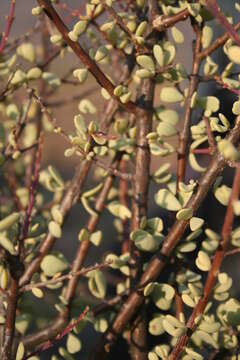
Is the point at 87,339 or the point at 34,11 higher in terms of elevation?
the point at 34,11

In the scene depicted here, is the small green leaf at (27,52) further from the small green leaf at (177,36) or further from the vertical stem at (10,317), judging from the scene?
the vertical stem at (10,317)

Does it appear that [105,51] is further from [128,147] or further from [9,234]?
[9,234]

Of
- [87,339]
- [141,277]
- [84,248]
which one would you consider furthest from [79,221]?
[141,277]

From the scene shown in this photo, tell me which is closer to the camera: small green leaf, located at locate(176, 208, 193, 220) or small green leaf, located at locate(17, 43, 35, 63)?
small green leaf, located at locate(176, 208, 193, 220)

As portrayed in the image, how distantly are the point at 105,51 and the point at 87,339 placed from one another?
27.2 inches

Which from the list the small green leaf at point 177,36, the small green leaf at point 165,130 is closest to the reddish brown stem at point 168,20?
the small green leaf at point 177,36

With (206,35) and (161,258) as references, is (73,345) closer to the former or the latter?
(161,258)

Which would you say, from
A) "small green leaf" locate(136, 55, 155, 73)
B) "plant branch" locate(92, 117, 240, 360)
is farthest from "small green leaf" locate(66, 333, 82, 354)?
"small green leaf" locate(136, 55, 155, 73)

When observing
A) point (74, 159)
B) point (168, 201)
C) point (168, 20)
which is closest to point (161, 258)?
point (168, 201)

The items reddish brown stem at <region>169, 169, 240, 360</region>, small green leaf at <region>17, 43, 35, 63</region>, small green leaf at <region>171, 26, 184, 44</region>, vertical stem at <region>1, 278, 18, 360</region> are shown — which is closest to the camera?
reddish brown stem at <region>169, 169, 240, 360</region>

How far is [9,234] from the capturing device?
1.77 feet

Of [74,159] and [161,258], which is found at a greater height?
[161,258]

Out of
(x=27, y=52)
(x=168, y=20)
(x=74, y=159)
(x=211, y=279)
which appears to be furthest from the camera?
(x=74, y=159)

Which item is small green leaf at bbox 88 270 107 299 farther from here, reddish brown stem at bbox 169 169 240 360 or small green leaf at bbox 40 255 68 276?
reddish brown stem at bbox 169 169 240 360
